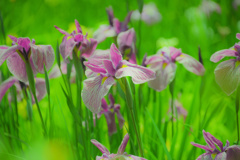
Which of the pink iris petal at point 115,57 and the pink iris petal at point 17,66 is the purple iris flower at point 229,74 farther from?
the pink iris petal at point 17,66

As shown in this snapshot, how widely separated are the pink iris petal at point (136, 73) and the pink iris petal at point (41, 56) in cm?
17

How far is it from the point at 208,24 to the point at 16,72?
4.70ft

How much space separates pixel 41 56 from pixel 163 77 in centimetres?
28

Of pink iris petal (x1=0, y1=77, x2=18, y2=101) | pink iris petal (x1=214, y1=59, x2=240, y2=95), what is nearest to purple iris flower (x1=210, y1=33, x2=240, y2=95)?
pink iris petal (x1=214, y1=59, x2=240, y2=95)

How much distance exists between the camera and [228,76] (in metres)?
0.52

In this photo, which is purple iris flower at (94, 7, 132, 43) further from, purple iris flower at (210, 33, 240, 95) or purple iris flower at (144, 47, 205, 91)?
purple iris flower at (210, 33, 240, 95)

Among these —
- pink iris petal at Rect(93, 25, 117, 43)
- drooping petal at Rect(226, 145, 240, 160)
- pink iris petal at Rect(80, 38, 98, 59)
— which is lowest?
drooping petal at Rect(226, 145, 240, 160)

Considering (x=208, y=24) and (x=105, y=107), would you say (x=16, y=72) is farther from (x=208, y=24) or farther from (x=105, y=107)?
(x=208, y=24)

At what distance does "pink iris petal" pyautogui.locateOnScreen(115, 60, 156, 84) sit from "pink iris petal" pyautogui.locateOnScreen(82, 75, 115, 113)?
3 centimetres

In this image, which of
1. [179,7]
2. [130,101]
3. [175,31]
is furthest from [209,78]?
[179,7]

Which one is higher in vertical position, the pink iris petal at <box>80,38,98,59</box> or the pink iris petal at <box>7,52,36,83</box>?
the pink iris petal at <box>80,38,98,59</box>

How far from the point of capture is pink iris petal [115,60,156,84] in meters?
0.47

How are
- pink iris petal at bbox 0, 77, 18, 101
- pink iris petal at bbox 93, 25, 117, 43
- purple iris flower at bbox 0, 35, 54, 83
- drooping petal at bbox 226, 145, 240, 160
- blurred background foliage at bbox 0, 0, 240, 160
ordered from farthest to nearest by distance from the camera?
blurred background foliage at bbox 0, 0, 240, 160
pink iris petal at bbox 93, 25, 117, 43
pink iris petal at bbox 0, 77, 18, 101
purple iris flower at bbox 0, 35, 54, 83
drooping petal at bbox 226, 145, 240, 160

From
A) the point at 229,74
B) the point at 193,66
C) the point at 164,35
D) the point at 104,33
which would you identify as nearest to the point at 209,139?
the point at 229,74
